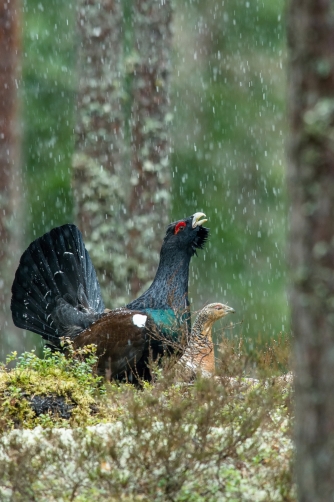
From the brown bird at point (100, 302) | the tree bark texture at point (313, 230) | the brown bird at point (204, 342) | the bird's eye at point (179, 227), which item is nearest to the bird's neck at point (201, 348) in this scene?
the brown bird at point (204, 342)

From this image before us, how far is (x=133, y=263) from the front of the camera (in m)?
10.3

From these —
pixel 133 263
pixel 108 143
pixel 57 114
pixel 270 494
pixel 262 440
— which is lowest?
pixel 270 494

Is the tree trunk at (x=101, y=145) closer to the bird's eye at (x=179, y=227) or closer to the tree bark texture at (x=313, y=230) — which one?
the bird's eye at (x=179, y=227)

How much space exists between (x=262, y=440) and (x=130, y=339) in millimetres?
2612

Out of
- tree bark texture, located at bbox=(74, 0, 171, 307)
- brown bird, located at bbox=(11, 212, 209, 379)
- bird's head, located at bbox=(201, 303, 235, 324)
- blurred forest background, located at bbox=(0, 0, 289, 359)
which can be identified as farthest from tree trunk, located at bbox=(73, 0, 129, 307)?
blurred forest background, located at bbox=(0, 0, 289, 359)

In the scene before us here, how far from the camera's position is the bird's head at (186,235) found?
7.50m

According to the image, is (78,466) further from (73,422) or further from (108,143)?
(108,143)

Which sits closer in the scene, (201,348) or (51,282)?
(201,348)

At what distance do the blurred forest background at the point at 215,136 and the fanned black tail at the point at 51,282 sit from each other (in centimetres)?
798

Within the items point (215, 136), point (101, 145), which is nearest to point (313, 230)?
point (101, 145)

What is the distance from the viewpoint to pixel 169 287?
733 centimetres

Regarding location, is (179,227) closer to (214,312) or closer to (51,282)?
(214,312)

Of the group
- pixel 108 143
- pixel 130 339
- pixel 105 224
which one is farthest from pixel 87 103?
pixel 130 339

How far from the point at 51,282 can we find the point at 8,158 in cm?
391
